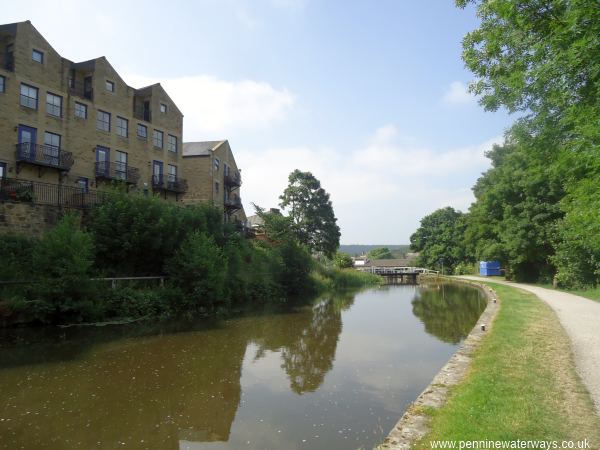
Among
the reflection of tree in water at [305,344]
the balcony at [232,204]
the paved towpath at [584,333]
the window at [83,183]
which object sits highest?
the balcony at [232,204]

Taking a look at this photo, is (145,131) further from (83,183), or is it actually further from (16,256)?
(16,256)

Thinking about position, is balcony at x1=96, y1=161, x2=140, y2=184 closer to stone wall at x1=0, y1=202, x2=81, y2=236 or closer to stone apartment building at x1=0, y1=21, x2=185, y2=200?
stone apartment building at x1=0, y1=21, x2=185, y2=200

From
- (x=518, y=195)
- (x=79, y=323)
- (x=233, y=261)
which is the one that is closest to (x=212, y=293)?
(x=233, y=261)

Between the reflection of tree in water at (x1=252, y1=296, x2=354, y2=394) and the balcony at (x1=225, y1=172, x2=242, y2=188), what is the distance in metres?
21.2

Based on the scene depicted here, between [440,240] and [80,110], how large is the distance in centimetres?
6445

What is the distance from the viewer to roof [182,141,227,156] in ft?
125

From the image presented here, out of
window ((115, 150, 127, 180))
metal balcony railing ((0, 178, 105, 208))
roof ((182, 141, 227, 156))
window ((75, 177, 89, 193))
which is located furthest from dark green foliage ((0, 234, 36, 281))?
roof ((182, 141, 227, 156))

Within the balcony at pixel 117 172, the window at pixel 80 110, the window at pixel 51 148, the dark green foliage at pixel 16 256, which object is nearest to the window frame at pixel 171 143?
the balcony at pixel 117 172

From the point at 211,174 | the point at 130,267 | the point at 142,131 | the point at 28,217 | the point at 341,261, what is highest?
the point at 142,131

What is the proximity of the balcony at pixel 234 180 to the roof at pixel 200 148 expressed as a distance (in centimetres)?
324

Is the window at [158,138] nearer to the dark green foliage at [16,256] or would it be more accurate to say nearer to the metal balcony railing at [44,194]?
the metal balcony railing at [44,194]

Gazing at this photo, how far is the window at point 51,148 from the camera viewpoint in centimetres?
2392

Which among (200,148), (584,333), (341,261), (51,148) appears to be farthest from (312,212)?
(584,333)

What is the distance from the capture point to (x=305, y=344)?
13984 mm
